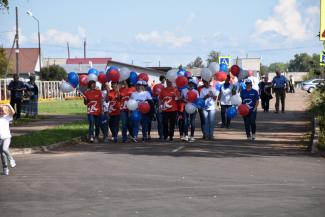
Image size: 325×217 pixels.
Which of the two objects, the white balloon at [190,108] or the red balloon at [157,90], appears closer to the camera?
the white balloon at [190,108]

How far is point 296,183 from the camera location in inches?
424

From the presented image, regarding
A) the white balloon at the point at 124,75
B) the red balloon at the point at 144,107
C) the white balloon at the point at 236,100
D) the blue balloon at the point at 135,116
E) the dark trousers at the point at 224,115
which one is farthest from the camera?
the dark trousers at the point at 224,115

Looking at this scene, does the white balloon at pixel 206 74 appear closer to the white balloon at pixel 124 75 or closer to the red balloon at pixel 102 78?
the white balloon at pixel 124 75

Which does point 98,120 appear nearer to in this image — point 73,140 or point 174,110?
point 73,140

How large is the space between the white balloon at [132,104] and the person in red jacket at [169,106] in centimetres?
74

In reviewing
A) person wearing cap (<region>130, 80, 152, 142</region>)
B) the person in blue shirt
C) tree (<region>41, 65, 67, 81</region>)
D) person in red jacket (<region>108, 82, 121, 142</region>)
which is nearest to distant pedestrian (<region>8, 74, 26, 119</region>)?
person in red jacket (<region>108, 82, 121, 142</region>)

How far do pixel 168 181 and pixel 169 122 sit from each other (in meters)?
7.72

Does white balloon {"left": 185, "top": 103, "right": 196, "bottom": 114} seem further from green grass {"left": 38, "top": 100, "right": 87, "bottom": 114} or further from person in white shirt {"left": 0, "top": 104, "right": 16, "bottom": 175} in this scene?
green grass {"left": 38, "top": 100, "right": 87, "bottom": 114}

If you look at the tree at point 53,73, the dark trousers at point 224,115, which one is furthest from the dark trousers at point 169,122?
the tree at point 53,73

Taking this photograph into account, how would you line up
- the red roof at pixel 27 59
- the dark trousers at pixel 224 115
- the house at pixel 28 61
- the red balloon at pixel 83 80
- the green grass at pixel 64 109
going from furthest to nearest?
the red roof at pixel 27 59 → the house at pixel 28 61 → the green grass at pixel 64 109 → the dark trousers at pixel 224 115 → the red balloon at pixel 83 80

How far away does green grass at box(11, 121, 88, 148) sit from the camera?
17375mm

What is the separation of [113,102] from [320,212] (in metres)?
11.0

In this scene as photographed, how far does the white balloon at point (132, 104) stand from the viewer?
18297mm

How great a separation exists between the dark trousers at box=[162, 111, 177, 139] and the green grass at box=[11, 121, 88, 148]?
267cm
